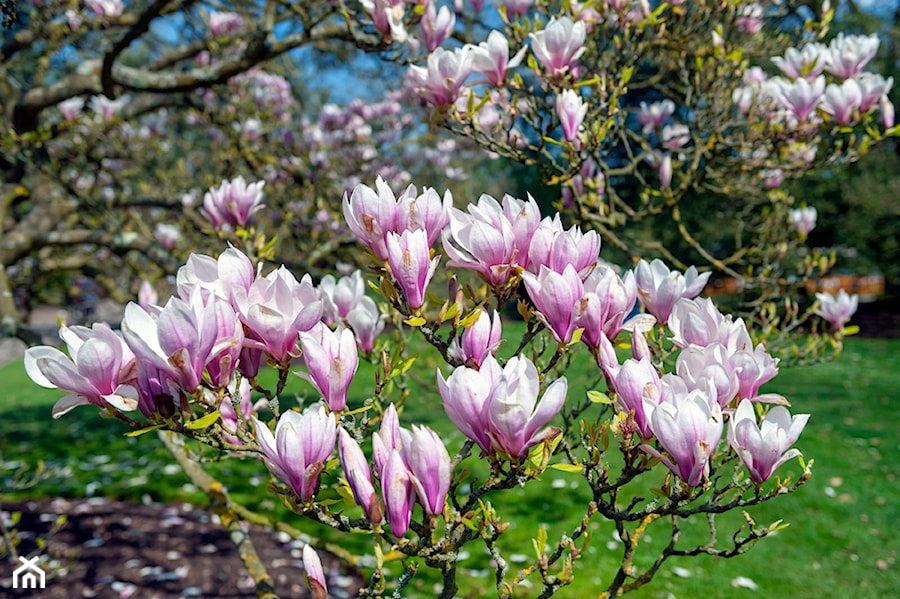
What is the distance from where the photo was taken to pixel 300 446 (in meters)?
1.03

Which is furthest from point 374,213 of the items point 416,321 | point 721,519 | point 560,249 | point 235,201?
point 721,519

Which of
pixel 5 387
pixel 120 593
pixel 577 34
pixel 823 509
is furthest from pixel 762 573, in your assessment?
pixel 5 387

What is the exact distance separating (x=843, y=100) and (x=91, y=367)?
2781 mm

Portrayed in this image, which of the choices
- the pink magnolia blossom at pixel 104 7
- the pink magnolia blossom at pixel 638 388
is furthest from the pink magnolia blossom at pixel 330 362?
the pink magnolia blossom at pixel 104 7

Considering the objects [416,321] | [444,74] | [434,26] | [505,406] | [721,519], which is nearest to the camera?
[505,406]

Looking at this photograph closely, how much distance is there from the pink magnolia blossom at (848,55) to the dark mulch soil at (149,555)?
434 centimetres

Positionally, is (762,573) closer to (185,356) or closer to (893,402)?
(185,356)

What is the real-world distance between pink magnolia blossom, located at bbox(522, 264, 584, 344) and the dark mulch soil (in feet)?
13.3

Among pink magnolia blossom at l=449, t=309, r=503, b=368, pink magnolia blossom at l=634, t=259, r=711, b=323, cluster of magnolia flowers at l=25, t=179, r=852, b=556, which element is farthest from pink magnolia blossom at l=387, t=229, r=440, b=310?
pink magnolia blossom at l=634, t=259, r=711, b=323

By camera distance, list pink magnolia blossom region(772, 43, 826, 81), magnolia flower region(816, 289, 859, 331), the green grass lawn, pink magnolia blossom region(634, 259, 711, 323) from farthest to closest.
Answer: the green grass lawn → magnolia flower region(816, 289, 859, 331) → pink magnolia blossom region(772, 43, 826, 81) → pink magnolia blossom region(634, 259, 711, 323)

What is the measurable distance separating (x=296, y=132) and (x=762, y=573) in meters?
6.03

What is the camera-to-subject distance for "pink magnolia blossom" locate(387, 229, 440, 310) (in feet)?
3.91

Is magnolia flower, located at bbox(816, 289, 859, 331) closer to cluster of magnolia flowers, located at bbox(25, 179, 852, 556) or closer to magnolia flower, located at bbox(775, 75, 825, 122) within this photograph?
magnolia flower, located at bbox(775, 75, 825, 122)

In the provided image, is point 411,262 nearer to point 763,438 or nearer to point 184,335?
point 184,335
